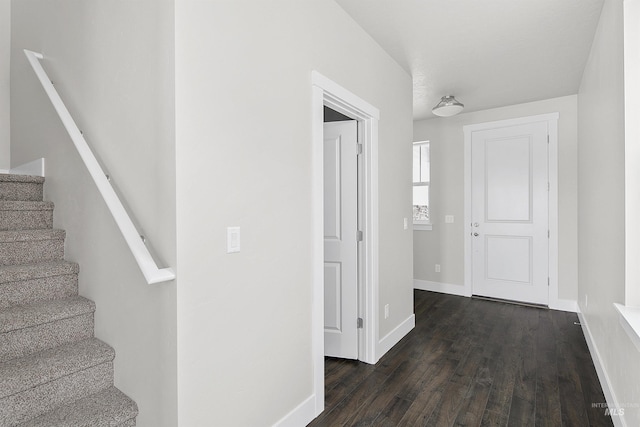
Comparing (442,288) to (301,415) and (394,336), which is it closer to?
(394,336)

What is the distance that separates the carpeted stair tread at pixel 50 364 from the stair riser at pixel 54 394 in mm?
25

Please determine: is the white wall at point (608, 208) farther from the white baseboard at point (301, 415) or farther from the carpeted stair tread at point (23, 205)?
the carpeted stair tread at point (23, 205)

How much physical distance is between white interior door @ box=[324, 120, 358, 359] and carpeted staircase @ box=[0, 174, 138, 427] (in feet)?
5.60

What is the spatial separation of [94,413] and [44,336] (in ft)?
1.55

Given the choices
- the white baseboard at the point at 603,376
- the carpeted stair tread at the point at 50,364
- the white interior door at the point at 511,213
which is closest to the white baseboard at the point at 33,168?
the carpeted stair tread at the point at 50,364

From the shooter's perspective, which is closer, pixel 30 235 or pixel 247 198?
pixel 247 198

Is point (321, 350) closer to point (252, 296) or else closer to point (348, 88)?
point (252, 296)

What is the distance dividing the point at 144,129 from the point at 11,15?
2.50m

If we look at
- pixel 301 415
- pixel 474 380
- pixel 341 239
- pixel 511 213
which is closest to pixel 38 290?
pixel 301 415

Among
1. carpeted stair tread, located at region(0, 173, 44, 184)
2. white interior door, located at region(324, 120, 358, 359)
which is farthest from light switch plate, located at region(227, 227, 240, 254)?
carpeted stair tread, located at region(0, 173, 44, 184)

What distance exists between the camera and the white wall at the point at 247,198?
1419 mm

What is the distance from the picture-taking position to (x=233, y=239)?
1597mm

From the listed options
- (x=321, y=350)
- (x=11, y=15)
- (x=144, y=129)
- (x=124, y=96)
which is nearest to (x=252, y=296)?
(x=321, y=350)

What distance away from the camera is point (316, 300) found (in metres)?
2.17
